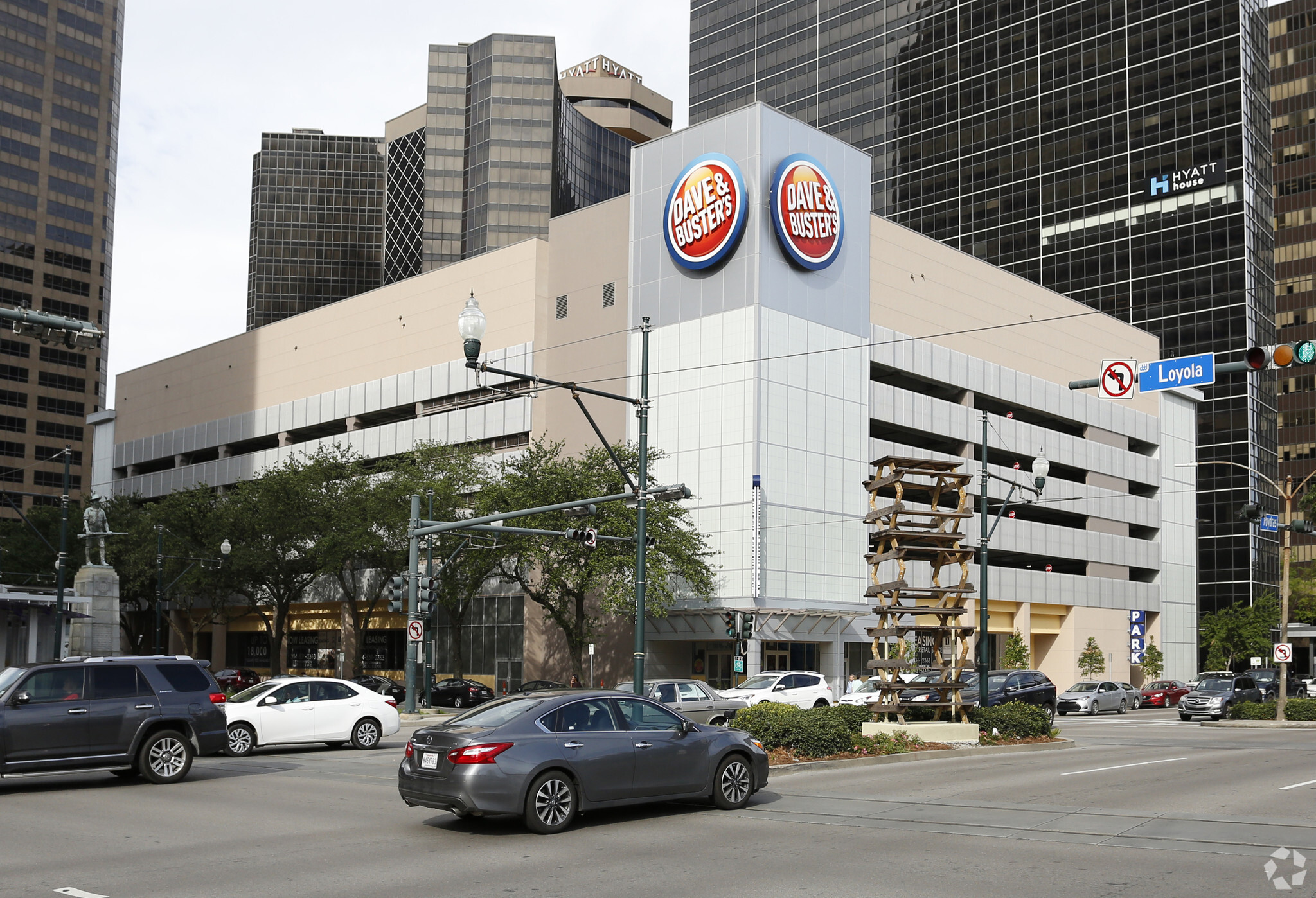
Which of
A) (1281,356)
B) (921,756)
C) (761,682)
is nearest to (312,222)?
(761,682)

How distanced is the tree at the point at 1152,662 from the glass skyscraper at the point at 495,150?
76904mm

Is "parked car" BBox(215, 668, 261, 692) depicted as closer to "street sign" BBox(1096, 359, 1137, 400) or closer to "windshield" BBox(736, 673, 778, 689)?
"windshield" BBox(736, 673, 778, 689)

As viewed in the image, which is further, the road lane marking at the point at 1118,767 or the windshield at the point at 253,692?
the windshield at the point at 253,692

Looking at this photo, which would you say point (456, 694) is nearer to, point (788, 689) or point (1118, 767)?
point (788, 689)

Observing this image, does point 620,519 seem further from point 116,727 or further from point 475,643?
point 116,727

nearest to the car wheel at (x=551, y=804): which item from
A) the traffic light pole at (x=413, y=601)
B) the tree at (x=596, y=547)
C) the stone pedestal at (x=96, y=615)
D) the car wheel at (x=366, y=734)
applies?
the car wheel at (x=366, y=734)

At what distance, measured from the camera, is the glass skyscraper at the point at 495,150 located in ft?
443

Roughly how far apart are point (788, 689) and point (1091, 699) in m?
19.4

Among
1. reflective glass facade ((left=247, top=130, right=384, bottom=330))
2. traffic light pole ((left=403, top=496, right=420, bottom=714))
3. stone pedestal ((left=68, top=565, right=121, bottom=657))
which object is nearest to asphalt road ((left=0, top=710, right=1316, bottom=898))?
traffic light pole ((left=403, top=496, right=420, bottom=714))

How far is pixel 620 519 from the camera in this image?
48.1 m

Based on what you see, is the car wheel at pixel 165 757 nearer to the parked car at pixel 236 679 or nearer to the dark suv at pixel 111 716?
the dark suv at pixel 111 716

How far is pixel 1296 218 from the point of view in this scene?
128625mm

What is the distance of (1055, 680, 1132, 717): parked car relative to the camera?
5131 cm

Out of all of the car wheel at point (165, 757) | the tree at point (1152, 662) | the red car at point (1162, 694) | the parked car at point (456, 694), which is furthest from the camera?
the tree at point (1152, 662)
